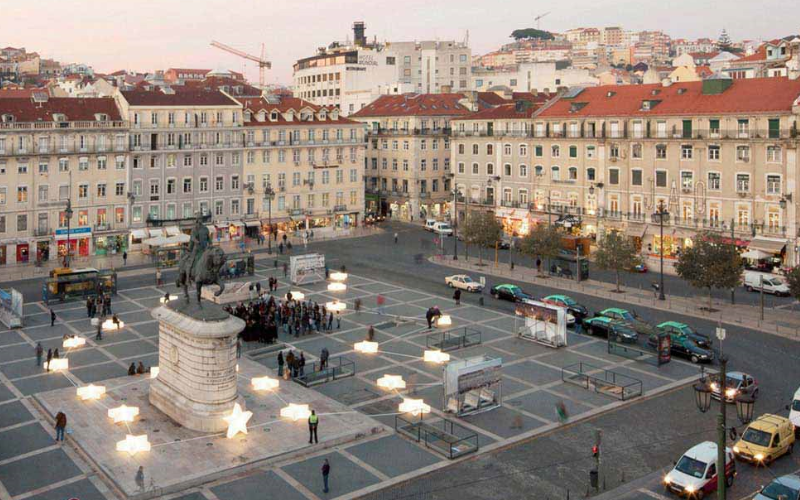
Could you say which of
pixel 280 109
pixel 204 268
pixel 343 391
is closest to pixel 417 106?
pixel 280 109

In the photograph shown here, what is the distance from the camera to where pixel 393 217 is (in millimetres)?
96750

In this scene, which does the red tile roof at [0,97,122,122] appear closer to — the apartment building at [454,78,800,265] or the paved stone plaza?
the paved stone plaza

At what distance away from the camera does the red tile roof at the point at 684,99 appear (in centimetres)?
6281

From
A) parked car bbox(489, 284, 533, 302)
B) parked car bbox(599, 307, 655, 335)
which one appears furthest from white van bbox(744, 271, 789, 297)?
parked car bbox(489, 284, 533, 302)

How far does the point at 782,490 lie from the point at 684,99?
51115mm

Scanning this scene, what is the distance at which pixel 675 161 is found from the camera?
68062 mm

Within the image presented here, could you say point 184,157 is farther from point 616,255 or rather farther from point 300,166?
point 616,255

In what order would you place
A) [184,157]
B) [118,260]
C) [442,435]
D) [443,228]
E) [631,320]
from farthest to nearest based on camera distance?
[443,228] → [184,157] → [118,260] → [631,320] → [442,435]

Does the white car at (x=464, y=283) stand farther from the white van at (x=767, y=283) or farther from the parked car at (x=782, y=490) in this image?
the parked car at (x=782, y=490)

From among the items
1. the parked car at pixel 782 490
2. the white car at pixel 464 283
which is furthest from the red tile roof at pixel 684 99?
the parked car at pixel 782 490

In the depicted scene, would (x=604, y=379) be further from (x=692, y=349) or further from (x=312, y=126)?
(x=312, y=126)

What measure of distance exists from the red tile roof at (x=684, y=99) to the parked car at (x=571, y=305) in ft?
79.5

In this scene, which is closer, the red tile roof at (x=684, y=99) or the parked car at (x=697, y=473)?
the parked car at (x=697, y=473)

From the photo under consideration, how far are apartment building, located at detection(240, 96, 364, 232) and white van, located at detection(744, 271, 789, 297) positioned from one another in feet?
137
